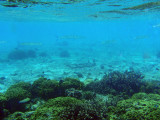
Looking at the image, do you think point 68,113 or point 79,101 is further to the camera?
point 79,101

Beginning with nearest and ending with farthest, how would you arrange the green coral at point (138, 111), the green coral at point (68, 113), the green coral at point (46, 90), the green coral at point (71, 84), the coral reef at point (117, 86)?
the green coral at point (138, 111), the green coral at point (68, 113), the green coral at point (46, 90), the green coral at point (71, 84), the coral reef at point (117, 86)

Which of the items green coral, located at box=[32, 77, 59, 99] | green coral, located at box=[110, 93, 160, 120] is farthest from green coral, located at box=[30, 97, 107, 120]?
green coral, located at box=[32, 77, 59, 99]

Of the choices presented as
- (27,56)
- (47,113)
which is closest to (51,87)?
(47,113)

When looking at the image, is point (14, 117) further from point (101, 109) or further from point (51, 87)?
point (101, 109)

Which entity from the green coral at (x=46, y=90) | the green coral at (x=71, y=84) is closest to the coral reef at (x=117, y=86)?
the green coral at (x=71, y=84)

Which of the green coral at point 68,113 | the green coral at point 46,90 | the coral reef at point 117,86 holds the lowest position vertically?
the coral reef at point 117,86

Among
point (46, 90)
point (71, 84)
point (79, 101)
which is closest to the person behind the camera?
point (79, 101)

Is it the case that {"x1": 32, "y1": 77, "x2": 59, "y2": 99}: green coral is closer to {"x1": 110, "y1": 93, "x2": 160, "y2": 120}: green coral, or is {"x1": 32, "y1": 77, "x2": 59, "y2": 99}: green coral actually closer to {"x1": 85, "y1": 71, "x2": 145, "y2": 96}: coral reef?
{"x1": 85, "y1": 71, "x2": 145, "y2": 96}: coral reef

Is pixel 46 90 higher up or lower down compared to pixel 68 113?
lower down

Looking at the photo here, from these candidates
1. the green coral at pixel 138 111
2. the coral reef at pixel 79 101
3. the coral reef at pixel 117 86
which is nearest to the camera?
the green coral at pixel 138 111

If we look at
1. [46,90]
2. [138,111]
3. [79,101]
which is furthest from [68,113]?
[46,90]

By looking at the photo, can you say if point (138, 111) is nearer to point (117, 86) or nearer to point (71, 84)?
point (71, 84)

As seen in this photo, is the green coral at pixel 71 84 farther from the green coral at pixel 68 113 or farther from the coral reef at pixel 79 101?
the green coral at pixel 68 113

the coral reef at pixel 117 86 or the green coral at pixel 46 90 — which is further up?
the green coral at pixel 46 90
